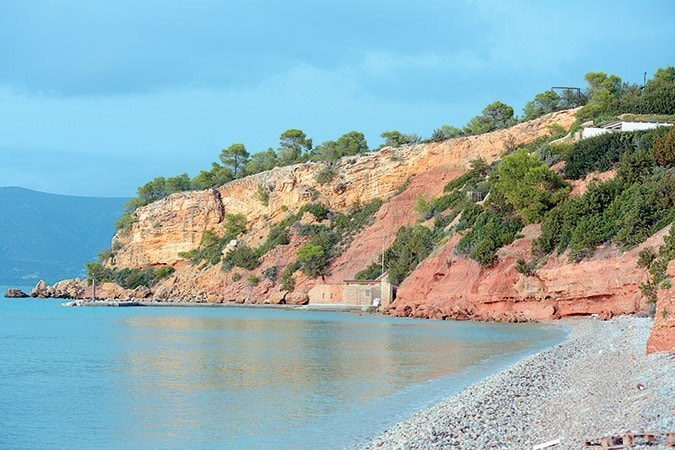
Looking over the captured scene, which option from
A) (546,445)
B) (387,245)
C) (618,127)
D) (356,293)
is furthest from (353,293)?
(546,445)

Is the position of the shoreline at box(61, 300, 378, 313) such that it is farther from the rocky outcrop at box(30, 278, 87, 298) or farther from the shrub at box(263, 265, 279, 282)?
the rocky outcrop at box(30, 278, 87, 298)

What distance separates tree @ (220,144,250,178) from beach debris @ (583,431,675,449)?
356 feet

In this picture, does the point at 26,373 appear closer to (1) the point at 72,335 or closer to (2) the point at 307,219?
(1) the point at 72,335

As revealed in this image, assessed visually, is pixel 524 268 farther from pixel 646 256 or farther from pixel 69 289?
pixel 69 289

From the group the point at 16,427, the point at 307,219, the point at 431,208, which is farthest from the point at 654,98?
the point at 16,427

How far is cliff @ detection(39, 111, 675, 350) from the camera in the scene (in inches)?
1698

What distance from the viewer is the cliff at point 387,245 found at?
43125mm

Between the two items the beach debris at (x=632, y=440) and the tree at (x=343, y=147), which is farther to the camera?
the tree at (x=343, y=147)

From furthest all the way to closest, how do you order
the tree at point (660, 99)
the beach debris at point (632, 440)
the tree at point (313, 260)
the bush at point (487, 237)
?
the tree at point (313, 260) → the tree at point (660, 99) → the bush at point (487, 237) → the beach debris at point (632, 440)

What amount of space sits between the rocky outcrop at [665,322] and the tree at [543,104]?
7417cm

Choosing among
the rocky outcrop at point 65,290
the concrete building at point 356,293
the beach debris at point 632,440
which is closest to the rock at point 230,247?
the concrete building at point 356,293

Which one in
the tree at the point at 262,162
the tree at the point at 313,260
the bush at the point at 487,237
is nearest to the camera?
the bush at the point at 487,237

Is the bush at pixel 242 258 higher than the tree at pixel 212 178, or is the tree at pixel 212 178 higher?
the tree at pixel 212 178

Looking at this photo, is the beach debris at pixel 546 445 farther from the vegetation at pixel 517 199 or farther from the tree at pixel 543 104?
the tree at pixel 543 104
